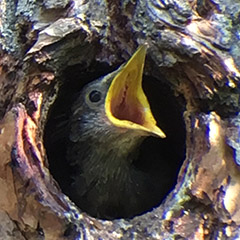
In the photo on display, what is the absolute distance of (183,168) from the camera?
1323mm

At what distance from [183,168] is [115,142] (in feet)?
A: 0.91

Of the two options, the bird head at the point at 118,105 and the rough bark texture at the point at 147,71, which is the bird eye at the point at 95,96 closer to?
the bird head at the point at 118,105

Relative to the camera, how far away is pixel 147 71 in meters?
1.44

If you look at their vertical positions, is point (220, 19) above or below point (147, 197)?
above

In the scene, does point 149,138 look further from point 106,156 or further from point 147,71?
point 147,71

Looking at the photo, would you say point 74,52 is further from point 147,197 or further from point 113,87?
point 147,197

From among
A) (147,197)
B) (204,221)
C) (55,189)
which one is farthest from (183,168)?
(147,197)

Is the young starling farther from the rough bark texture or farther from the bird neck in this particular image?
the rough bark texture

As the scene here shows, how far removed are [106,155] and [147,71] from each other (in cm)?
28

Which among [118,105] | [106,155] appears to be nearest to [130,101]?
[118,105]

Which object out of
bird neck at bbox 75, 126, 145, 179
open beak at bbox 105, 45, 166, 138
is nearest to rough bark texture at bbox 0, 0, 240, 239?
open beak at bbox 105, 45, 166, 138

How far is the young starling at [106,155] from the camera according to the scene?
1.49m

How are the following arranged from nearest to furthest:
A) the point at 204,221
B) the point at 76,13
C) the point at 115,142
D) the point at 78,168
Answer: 1. the point at 204,221
2. the point at 76,13
3. the point at 115,142
4. the point at 78,168

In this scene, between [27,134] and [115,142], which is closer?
[27,134]
